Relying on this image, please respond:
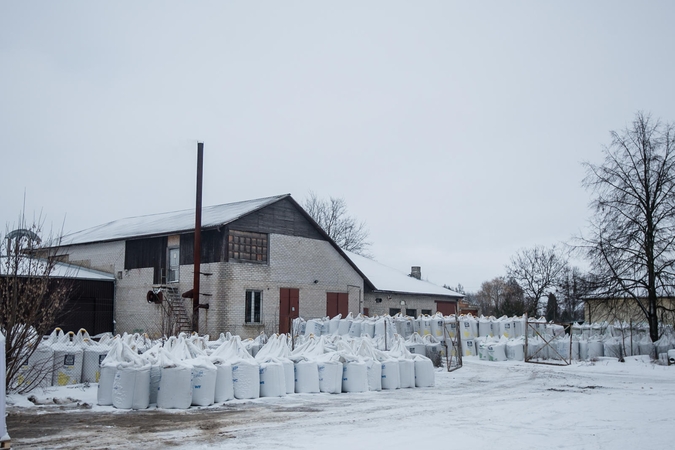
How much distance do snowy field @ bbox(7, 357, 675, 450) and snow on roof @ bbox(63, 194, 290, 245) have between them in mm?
12330

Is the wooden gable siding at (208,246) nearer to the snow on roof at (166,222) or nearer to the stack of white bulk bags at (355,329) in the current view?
the snow on roof at (166,222)

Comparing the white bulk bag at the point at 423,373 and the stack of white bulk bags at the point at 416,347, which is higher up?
the stack of white bulk bags at the point at 416,347

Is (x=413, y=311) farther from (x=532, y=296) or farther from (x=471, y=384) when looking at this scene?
(x=532, y=296)

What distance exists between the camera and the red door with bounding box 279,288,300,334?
2570 cm

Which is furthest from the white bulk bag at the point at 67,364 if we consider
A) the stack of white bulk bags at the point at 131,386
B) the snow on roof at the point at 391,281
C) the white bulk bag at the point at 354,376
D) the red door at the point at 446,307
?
the red door at the point at 446,307

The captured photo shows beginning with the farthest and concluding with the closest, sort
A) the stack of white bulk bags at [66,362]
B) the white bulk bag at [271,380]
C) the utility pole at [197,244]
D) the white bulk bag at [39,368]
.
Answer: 1. the utility pole at [197,244]
2. the stack of white bulk bags at [66,362]
3. the white bulk bag at [271,380]
4. the white bulk bag at [39,368]

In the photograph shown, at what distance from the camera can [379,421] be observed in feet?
33.4

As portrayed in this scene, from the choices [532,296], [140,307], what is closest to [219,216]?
[140,307]

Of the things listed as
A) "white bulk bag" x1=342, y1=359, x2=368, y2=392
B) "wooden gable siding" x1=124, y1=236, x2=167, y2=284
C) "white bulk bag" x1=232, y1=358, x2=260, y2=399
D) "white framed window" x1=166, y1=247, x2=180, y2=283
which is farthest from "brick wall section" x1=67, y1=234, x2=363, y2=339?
"white bulk bag" x1=232, y1=358, x2=260, y2=399

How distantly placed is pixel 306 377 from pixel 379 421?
382 cm

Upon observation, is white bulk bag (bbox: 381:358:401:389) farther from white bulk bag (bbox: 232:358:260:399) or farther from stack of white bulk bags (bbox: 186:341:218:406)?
stack of white bulk bags (bbox: 186:341:218:406)

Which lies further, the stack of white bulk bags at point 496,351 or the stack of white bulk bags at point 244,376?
the stack of white bulk bags at point 496,351

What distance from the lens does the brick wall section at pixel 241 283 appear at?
24.1 metres

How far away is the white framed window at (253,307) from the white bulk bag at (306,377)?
1109cm
